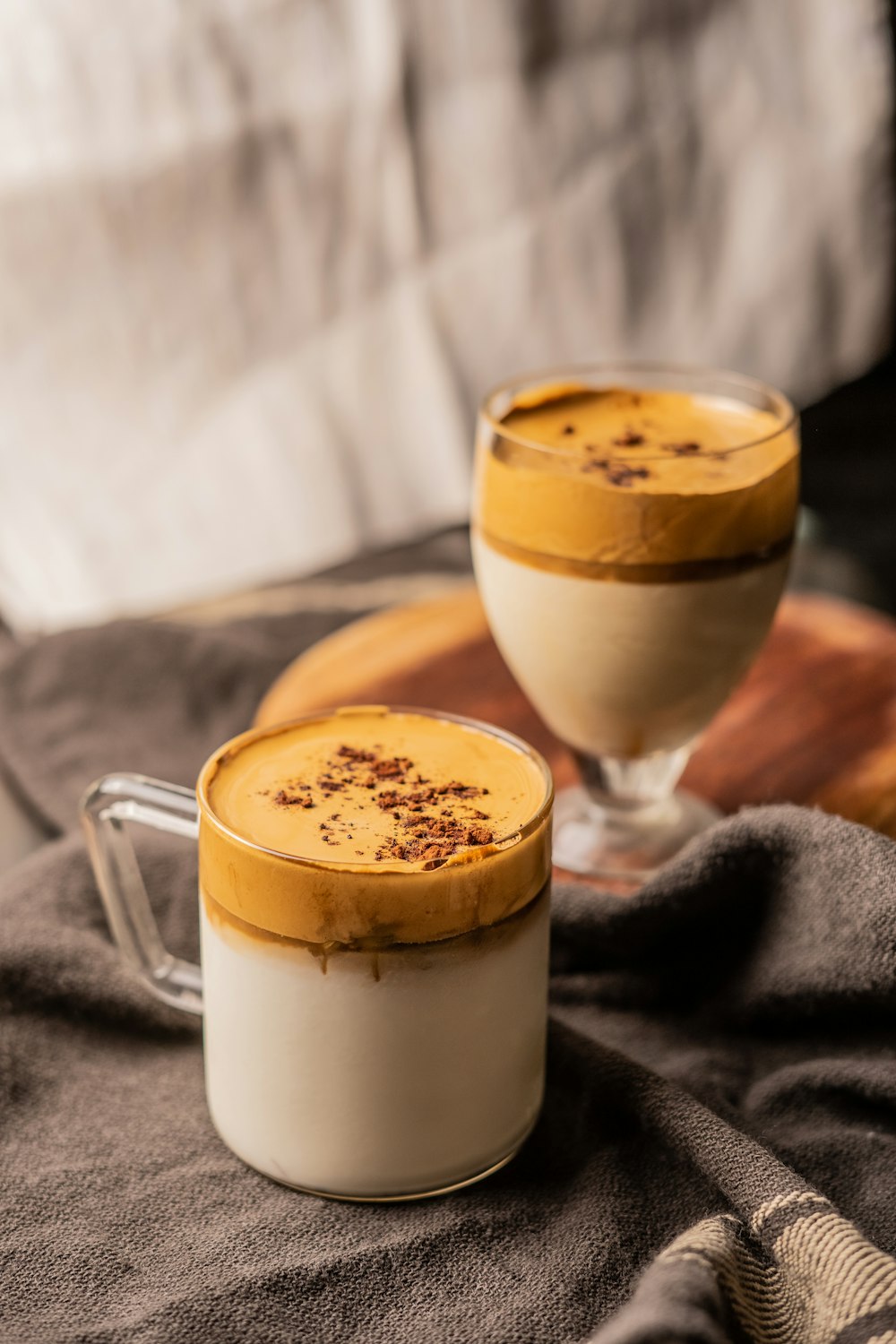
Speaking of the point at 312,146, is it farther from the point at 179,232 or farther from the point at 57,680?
the point at 57,680

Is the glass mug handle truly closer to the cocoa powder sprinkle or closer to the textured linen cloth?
the cocoa powder sprinkle

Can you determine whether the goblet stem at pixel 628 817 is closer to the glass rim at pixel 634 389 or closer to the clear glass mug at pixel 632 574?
the clear glass mug at pixel 632 574

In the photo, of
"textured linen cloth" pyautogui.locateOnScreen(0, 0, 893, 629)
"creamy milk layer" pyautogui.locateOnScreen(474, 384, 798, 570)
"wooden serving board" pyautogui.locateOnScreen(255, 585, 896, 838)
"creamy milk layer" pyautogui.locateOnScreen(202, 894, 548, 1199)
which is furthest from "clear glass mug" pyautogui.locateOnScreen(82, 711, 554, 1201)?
"textured linen cloth" pyautogui.locateOnScreen(0, 0, 893, 629)

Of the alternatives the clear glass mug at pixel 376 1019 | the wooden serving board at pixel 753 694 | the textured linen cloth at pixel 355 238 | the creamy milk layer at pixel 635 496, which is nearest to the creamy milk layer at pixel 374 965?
the clear glass mug at pixel 376 1019

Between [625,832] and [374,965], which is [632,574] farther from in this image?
[374,965]

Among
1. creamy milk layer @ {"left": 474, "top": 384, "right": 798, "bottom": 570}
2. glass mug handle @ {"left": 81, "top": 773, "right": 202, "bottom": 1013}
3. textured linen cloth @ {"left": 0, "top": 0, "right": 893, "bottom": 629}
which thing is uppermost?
creamy milk layer @ {"left": 474, "top": 384, "right": 798, "bottom": 570}

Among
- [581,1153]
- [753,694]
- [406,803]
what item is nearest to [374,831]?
[406,803]

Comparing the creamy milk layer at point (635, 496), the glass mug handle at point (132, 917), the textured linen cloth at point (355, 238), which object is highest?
the creamy milk layer at point (635, 496)
